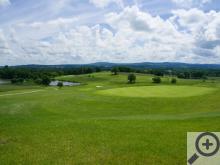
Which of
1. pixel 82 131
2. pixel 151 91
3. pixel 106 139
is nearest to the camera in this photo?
pixel 106 139

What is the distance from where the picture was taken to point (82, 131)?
55.1ft

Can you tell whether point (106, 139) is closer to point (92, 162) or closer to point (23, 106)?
point (92, 162)

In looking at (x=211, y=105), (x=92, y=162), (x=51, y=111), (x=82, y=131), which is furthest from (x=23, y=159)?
(x=211, y=105)

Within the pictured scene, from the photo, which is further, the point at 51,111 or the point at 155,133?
the point at 51,111

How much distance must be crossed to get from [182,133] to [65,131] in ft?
23.1

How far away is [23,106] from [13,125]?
40.6 ft

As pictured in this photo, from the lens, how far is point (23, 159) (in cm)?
1125

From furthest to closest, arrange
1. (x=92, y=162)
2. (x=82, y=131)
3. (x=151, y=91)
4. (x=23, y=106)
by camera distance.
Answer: (x=151, y=91)
(x=23, y=106)
(x=82, y=131)
(x=92, y=162)

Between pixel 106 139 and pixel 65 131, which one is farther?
pixel 65 131

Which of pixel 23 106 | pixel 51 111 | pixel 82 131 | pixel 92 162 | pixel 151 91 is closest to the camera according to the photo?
pixel 92 162

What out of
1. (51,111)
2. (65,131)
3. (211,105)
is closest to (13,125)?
(65,131)

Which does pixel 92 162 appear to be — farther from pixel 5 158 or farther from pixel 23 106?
pixel 23 106

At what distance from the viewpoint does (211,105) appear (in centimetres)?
3206

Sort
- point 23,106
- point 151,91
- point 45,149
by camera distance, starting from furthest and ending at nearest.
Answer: point 151,91
point 23,106
point 45,149
